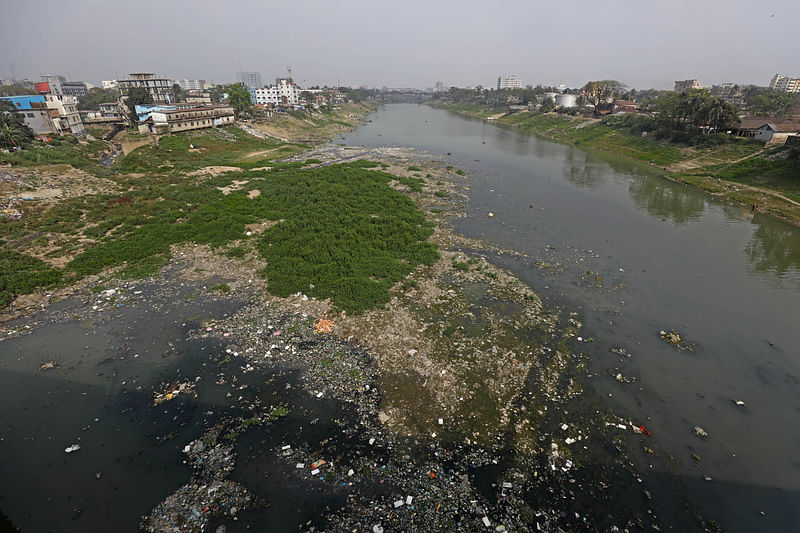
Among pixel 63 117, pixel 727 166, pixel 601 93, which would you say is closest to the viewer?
pixel 727 166

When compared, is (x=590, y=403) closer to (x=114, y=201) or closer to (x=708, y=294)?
(x=708, y=294)

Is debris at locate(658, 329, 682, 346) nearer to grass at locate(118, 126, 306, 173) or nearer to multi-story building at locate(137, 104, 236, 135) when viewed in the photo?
grass at locate(118, 126, 306, 173)

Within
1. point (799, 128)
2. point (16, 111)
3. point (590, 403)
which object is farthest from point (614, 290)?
point (16, 111)

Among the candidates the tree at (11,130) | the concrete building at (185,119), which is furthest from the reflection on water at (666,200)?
the concrete building at (185,119)

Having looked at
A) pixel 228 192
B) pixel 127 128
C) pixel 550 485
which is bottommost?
pixel 550 485

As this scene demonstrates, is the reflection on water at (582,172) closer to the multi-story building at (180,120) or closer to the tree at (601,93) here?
the tree at (601,93)

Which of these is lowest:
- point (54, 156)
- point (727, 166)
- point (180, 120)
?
point (727, 166)

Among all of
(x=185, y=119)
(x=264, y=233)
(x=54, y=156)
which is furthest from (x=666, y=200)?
(x=185, y=119)

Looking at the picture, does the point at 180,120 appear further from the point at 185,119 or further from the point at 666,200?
the point at 666,200
